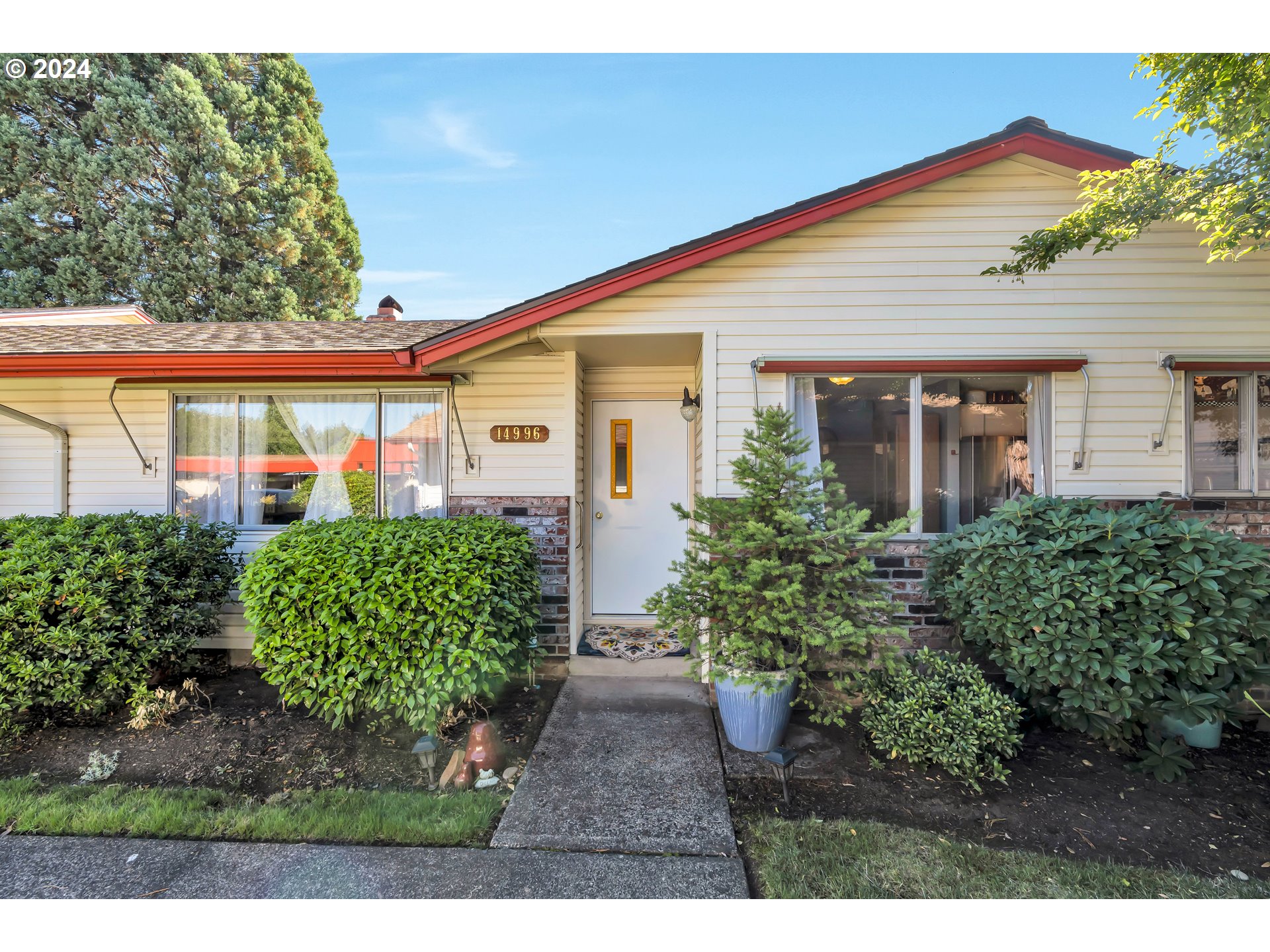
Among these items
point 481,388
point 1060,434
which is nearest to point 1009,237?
point 1060,434

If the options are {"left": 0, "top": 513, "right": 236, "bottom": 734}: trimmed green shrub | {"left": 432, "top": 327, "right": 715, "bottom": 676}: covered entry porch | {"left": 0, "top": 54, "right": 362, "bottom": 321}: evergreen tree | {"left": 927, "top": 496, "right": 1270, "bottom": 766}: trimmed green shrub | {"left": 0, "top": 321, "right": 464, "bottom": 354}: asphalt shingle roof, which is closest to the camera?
{"left": 927, "top": 496, "right": 1270, "bottom": 766}: trimmed green shrub

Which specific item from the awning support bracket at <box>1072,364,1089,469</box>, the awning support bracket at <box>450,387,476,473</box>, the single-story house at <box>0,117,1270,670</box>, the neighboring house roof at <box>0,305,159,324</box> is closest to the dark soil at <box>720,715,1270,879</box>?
the single-story house at <box>0,117,1270,670</box>

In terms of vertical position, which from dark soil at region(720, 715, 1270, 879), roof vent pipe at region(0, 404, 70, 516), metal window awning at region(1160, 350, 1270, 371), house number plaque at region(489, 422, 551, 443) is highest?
metal window awning at region(1160, 350, 1270, 371)

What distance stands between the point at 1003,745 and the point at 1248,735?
2.06 metres

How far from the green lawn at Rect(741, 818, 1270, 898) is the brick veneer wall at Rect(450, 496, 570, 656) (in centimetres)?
241

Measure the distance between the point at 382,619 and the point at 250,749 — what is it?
4.08 ft

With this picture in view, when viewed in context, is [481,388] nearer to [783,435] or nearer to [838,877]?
[783,435]

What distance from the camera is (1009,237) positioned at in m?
4.05

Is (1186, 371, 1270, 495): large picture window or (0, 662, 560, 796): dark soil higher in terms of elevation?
(1186, 371, 1270, 495): large picture window

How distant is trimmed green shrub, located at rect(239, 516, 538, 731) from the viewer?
10.6 feet

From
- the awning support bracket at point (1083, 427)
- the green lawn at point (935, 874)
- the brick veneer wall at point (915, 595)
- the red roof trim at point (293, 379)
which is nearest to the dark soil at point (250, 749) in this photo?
the green lawn at point (935, 874)

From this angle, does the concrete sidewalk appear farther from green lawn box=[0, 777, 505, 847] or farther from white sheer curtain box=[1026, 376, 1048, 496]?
white sheer curtain box=[1026, 376, 1048, 496]

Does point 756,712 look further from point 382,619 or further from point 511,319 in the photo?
point 511,319

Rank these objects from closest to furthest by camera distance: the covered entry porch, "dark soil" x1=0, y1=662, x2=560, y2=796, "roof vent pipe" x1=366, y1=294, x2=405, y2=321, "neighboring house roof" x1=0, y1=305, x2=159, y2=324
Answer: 1. "dark soil" x1=0, y1=662, x2=560, y2=796
2. the covered entry porch
3. "roof vent pipe" x1=366, y1=294, x2=405, y2=321
4. "neighboring house roof" x1=0, y1=305, x2=159, y2=324
